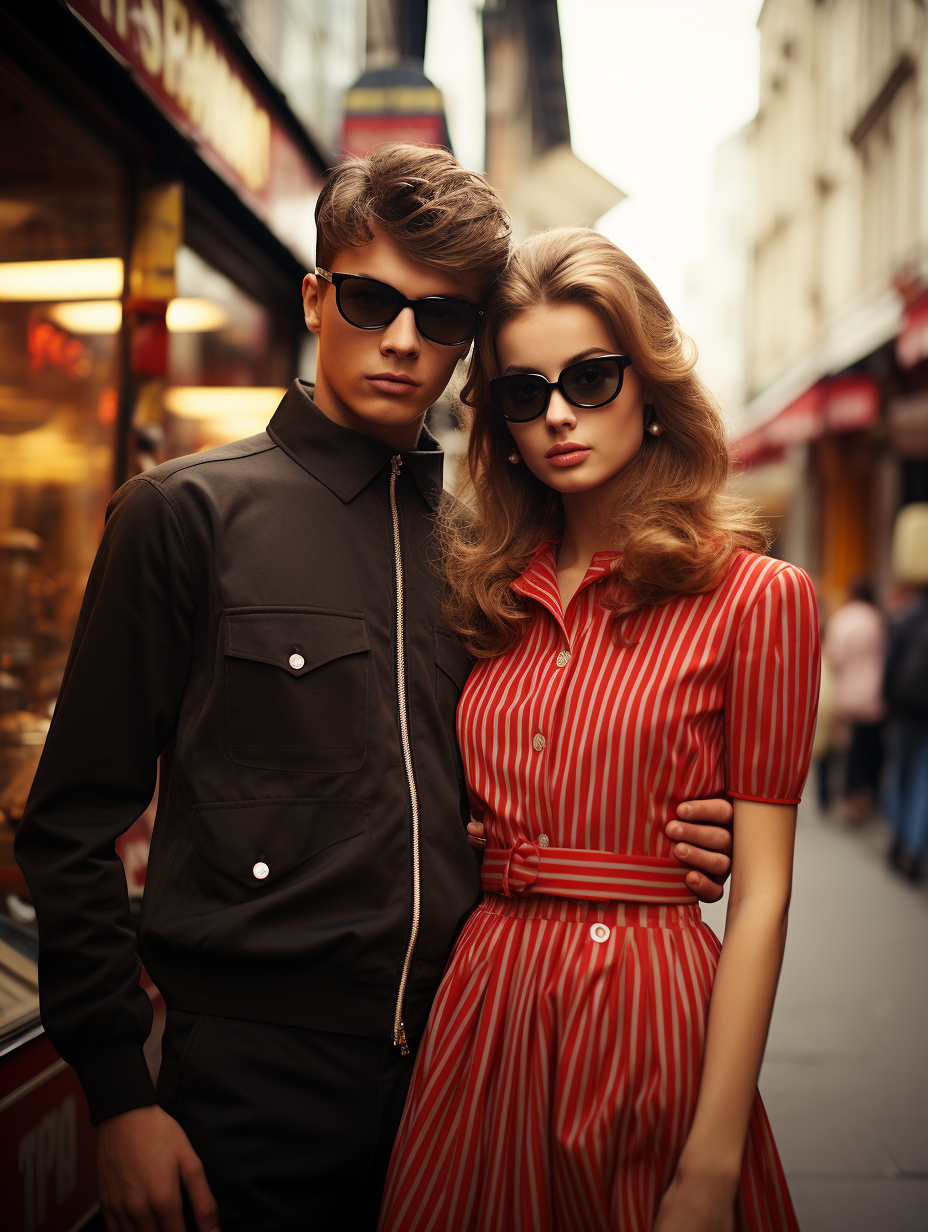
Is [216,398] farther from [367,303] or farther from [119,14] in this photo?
[367,303]

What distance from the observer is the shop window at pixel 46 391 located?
3070mm

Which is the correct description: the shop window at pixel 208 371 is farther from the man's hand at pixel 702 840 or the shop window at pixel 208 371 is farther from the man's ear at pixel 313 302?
the man's hand at pixel 702 840

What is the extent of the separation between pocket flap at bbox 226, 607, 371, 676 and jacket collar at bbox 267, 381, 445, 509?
0.95 feet

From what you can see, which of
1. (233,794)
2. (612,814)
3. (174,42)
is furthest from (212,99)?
(612,814)

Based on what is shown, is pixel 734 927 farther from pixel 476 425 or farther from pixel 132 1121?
pixel 476 425

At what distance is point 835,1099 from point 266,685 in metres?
3.51

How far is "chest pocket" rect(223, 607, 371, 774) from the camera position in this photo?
1.75 metres

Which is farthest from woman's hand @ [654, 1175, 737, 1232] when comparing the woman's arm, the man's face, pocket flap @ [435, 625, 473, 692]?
the man's face

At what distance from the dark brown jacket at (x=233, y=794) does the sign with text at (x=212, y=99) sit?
195 cm

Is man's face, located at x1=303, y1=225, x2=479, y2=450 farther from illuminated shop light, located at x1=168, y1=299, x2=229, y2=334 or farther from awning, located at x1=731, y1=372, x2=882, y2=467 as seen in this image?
awning, located at x1=731, y1=372, x2=882, y2=467

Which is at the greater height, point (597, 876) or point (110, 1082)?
point (597, 876)

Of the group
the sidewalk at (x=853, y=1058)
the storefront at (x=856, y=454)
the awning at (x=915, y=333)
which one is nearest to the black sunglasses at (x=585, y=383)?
the sidewalk at (x=853, y=1058)

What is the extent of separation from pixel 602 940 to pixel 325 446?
3.65 feet

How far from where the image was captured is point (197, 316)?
4680 mm
